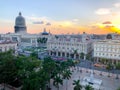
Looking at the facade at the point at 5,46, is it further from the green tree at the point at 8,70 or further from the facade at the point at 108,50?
the facade at the point at 108,50

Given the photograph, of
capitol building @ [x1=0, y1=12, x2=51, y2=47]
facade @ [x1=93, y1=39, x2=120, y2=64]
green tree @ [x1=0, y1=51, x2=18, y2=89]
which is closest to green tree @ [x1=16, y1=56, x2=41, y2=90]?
green tree @ [x1=0, y1=51, x2=18, y2=89]

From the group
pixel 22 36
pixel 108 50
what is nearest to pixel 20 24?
pixel 22 36

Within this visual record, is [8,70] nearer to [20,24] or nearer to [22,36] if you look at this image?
[22,36]

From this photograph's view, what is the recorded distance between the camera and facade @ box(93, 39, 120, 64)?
69.2 m

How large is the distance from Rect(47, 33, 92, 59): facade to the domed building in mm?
62940

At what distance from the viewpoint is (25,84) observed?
3169 cm

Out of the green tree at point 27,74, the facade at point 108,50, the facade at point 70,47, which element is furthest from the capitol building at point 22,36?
the green tree at point 27,74

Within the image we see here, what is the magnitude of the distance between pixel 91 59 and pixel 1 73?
163 feet

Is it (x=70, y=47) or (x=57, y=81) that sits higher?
(x=70, y=47)

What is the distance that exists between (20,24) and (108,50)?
94500mm

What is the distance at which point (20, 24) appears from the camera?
14425 cm

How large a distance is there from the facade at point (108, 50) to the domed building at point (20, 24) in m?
88.3

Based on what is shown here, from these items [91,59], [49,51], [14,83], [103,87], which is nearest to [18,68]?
[14,83]

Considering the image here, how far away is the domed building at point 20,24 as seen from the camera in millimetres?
144375
